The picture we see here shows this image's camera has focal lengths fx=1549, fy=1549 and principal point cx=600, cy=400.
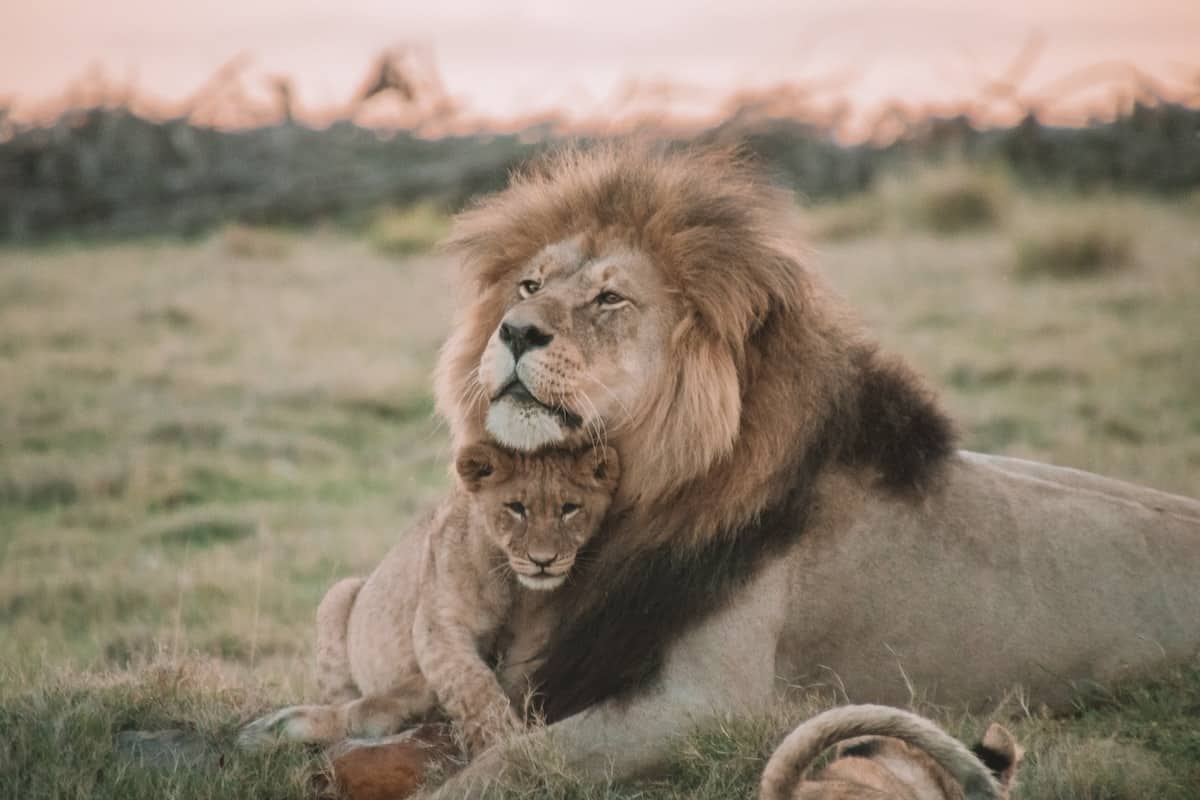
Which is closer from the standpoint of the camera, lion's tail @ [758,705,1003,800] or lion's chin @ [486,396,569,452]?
lion's tail @ [758,705,1003,800]

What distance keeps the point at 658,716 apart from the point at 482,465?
0.85 m

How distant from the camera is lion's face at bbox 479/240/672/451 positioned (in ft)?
13.0

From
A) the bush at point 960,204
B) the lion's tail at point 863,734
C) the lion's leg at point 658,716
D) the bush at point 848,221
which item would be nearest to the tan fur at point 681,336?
the lion's leg at point 658,716

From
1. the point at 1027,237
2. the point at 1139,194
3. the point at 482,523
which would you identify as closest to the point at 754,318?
the point at 482,523

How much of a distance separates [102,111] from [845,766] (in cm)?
1764

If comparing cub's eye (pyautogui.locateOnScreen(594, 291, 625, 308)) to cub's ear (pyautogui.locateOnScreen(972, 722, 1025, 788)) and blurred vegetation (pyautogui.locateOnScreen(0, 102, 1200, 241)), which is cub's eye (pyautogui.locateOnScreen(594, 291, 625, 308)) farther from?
blurred vegetation (pyautogui.locateOnScreen(0, 102, 1200, 241))

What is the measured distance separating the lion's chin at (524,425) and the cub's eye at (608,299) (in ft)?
1.12

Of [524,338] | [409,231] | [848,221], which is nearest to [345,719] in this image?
[524,338]

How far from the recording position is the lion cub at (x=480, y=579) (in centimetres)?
405

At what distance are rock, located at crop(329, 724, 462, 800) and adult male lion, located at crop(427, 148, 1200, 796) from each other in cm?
21

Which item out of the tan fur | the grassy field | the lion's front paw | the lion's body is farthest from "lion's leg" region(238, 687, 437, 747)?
the tan fur

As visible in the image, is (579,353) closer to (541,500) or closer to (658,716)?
(541,500)

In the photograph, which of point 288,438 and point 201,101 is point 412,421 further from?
point 201,101

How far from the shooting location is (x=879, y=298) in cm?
1237
